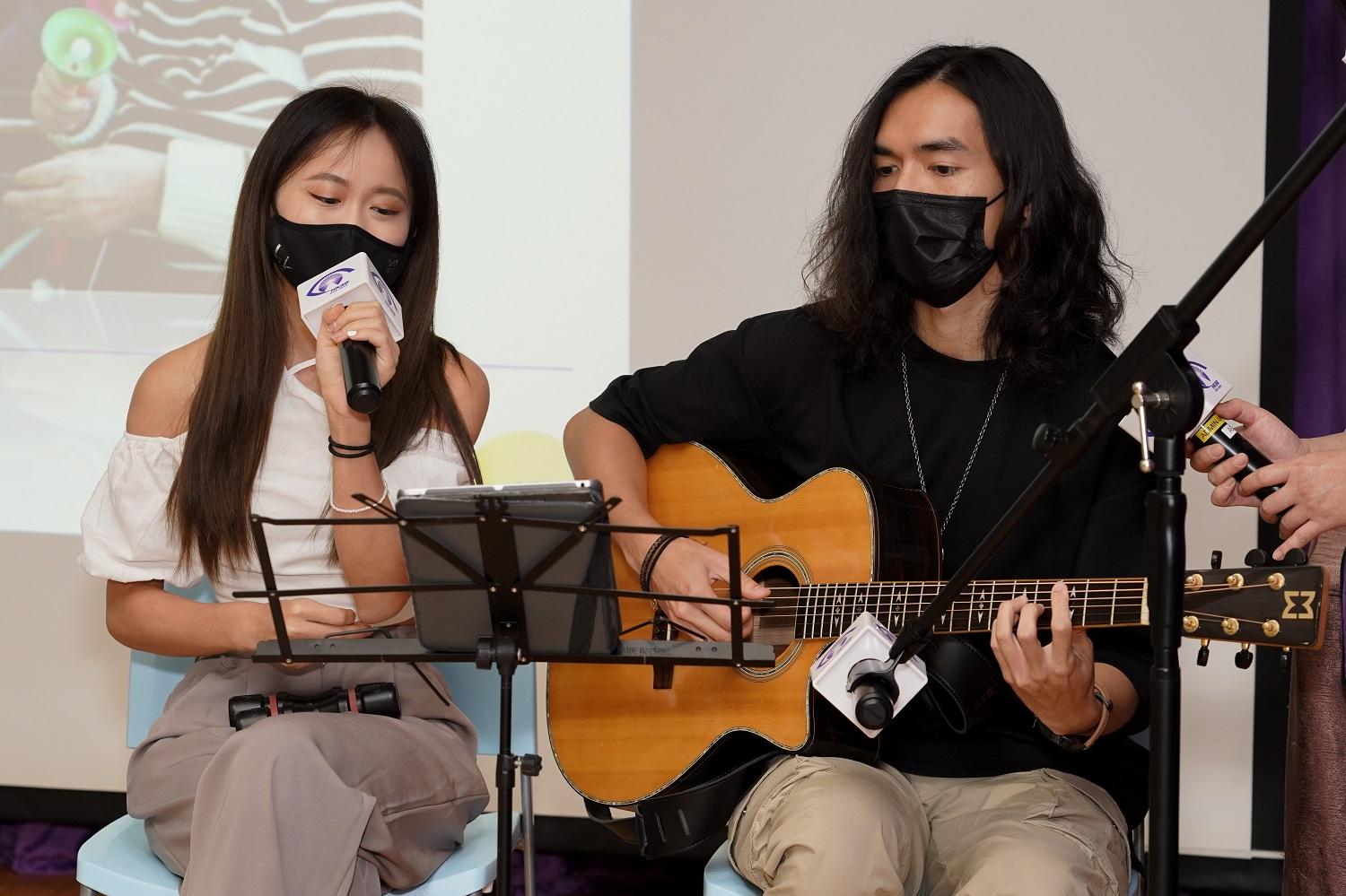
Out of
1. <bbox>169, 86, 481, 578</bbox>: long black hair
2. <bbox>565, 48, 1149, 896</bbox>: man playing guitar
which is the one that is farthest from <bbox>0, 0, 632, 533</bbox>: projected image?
<bbox>169, 86, 481, 578</bbox>: long black hair

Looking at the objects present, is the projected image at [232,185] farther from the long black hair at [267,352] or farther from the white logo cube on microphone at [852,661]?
the white logo cube on microphone at [852,661]

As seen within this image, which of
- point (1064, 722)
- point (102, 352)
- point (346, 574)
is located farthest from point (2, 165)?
point (1064, 722)

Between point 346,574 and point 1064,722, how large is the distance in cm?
101

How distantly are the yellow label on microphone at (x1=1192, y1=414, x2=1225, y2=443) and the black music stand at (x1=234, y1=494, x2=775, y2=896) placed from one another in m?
0.73

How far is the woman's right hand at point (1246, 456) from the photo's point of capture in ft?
5.81

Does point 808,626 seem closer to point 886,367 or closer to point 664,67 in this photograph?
point 886,367

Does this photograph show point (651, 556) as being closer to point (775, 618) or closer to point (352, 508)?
point (775, 618)

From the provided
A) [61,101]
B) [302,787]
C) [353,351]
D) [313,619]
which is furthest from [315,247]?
[61,101]

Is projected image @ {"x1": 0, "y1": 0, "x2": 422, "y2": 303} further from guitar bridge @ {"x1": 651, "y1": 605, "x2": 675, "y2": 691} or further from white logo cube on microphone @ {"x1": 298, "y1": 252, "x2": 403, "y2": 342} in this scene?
guitar bridge @ {"x1": 651, "y1": 605, "x2": 675, "y2": 691}

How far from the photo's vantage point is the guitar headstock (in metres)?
1.29

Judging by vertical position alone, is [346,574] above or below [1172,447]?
below

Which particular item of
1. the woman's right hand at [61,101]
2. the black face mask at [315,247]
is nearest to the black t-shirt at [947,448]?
the black face mask at [315,247]

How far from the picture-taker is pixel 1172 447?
1.10 metres

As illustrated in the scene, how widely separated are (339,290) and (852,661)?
833 mm
